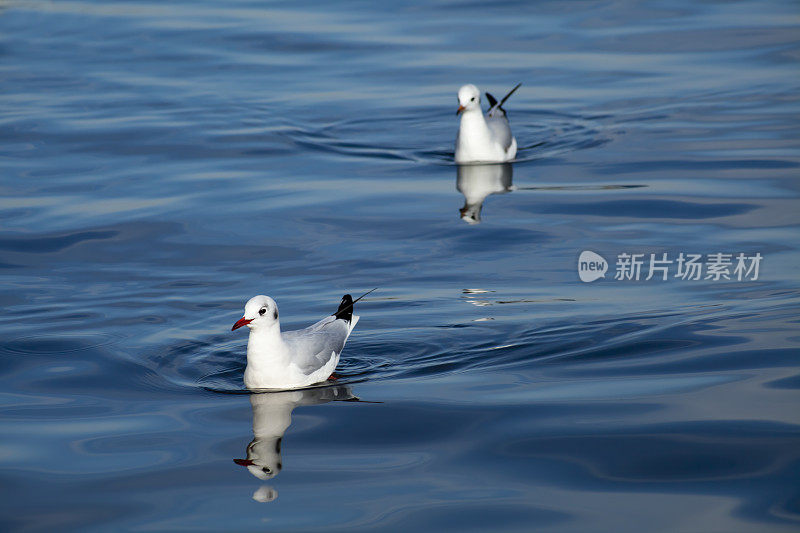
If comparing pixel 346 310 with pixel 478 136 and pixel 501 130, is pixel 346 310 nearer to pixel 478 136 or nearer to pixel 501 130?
pixel 478 136

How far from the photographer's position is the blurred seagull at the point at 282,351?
31.9ft

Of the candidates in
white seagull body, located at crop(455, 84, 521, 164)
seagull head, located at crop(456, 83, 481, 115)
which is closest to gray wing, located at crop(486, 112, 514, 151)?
white seagull body, located at crop(455, 84, 521, 164)

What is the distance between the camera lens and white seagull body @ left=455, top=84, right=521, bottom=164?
694 inches

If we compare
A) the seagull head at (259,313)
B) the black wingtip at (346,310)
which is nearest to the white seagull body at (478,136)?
the black wingtip at (346,310)

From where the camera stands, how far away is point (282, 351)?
9867mm

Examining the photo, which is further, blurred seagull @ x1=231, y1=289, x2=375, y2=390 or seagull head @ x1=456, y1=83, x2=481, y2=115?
seagull head @ x1=456, y1=83, x2=481, y2=115

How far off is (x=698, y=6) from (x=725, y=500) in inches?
907

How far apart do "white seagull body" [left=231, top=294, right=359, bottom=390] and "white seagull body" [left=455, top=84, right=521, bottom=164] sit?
25.5 ft

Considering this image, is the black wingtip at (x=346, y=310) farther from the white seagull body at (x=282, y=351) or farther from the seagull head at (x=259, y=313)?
the seagull head at (x=259, y=313)

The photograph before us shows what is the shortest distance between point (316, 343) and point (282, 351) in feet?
1.09

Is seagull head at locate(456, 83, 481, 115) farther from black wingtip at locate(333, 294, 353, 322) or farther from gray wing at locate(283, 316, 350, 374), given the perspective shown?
gray wing at locate(283, 316, 350, 374)

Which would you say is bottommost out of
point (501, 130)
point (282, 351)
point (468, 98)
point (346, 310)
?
point (282, 351)

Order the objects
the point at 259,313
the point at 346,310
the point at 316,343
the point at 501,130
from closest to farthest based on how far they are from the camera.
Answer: the point at 259,313, the point at 316,343, the point at 346,310, the point at 501,130

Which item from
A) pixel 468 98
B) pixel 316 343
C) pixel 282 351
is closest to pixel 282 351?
pixel 282 351
